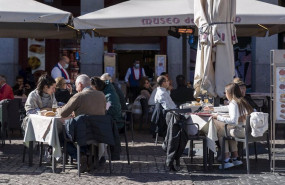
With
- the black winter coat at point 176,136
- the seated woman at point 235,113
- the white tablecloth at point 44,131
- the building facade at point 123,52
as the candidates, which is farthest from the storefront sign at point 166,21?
the building facade at point 123,52

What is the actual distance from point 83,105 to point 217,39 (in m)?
2.70

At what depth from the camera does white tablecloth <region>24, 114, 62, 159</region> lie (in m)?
8.99

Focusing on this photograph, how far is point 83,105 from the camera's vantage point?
29.5 feet

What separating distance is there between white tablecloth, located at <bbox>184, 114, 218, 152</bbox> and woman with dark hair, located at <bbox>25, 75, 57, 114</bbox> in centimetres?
241

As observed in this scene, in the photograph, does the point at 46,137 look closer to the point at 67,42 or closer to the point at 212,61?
the point at 212,61

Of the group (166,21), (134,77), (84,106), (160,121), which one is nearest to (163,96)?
(160,121)

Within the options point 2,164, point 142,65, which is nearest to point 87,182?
point 2,164

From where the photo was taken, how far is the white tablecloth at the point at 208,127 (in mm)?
9305

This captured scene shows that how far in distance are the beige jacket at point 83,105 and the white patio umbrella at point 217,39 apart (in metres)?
2.26

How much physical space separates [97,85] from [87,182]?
2.15 meters

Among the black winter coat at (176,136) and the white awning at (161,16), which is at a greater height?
the white awning at (161,16)

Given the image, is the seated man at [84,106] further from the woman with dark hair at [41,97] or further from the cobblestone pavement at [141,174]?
the woman with dark hair at [41,97]

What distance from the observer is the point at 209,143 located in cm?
934

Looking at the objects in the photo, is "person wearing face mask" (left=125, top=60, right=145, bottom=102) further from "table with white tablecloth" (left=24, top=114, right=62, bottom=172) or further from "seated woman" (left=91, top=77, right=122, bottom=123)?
"table with white tablecloth" (left=24, top=114, right=62, bottom=172)
